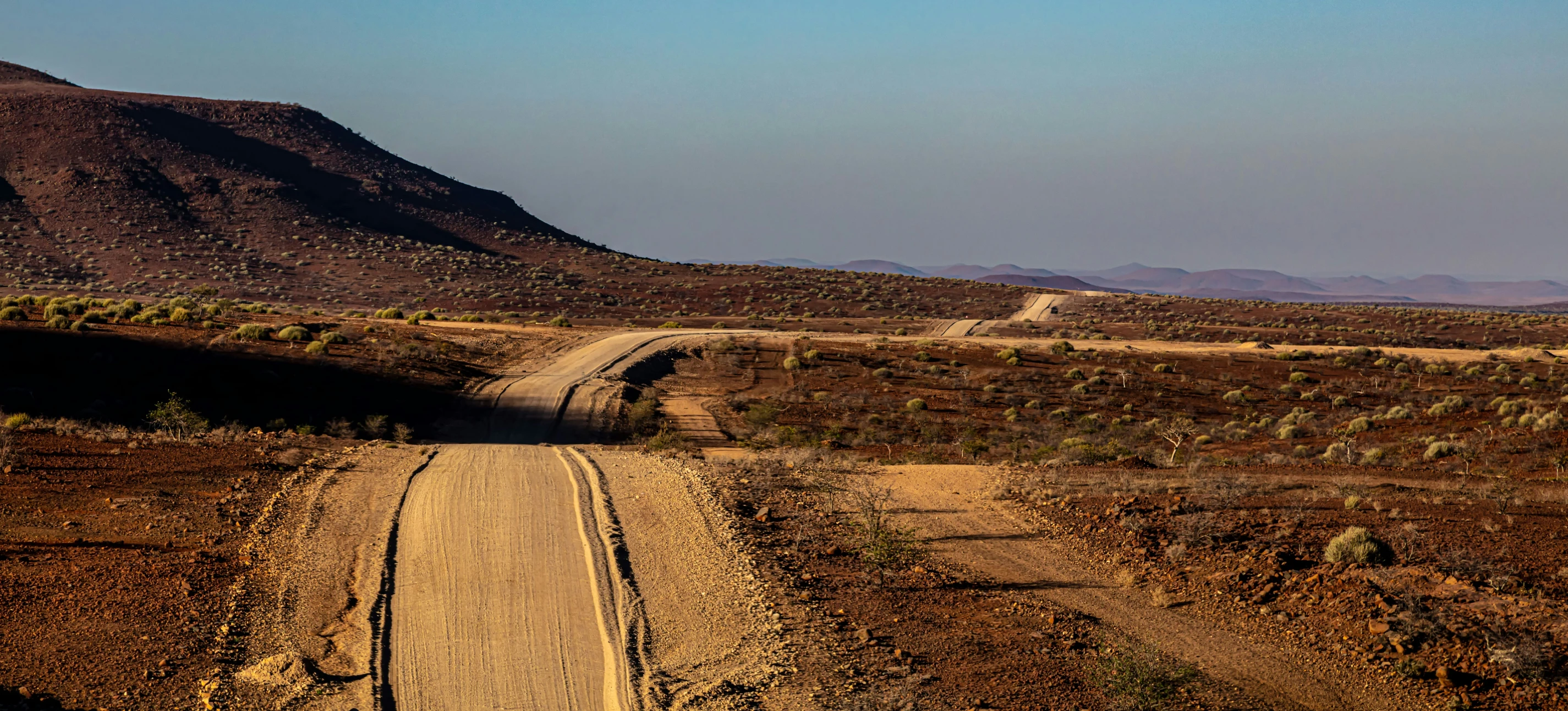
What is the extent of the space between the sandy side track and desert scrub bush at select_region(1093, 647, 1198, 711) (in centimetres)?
63

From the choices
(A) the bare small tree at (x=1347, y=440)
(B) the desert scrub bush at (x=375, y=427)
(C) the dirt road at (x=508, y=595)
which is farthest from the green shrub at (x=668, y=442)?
(A) the bare small tree at (x=1347, y=440)

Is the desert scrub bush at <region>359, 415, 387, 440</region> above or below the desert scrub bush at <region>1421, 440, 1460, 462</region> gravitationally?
below

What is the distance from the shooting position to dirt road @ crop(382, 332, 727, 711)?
8484 millimetres

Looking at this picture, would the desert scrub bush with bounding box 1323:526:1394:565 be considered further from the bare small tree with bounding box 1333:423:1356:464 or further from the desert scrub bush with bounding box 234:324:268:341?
the desert scrub bush with bounding box 234:324:268:341

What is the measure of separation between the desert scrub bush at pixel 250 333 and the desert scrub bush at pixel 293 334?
647 millimetres

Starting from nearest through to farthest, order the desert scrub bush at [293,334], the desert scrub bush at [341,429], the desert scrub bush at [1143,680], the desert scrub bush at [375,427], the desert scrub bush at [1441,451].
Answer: the desert scrub bush at [1143,680]
the desert scrub bush at [1441,451]
the desert scrub bush at [341,429]
the desert scrub bush at [375,427]
the desert scrub bush at [293,334]

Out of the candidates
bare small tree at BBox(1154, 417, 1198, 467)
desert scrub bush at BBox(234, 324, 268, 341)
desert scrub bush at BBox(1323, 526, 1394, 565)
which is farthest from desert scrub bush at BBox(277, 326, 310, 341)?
desert scrub bush at BBox(1323, 526, 1394, 565)

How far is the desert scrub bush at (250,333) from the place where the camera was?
3588cm

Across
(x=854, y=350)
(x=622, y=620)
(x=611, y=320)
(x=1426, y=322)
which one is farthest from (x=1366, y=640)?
(x=1426, y=322)

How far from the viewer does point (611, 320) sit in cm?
7069

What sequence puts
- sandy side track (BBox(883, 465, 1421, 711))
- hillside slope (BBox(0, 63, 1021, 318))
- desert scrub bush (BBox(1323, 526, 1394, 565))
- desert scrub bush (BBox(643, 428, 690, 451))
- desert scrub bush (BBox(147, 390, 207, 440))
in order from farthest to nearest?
hillside slope (BBox(0, 63, 1021, 318)) < desert scrub bush (BBox(643, 428, 690, 451)) < desert scrub bush (BBox(147, 390, 207, 440)) < desert scrub bush (BBox(1323, 526, 1394, 565)) < sandy side track (BBox(883, 465, 1421, 711))

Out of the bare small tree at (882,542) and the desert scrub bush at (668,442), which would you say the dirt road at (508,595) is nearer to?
the bare small tree at (882,542)

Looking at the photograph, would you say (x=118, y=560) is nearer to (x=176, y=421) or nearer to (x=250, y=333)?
(x=176, y=421)

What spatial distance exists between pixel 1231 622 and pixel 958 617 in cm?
298
